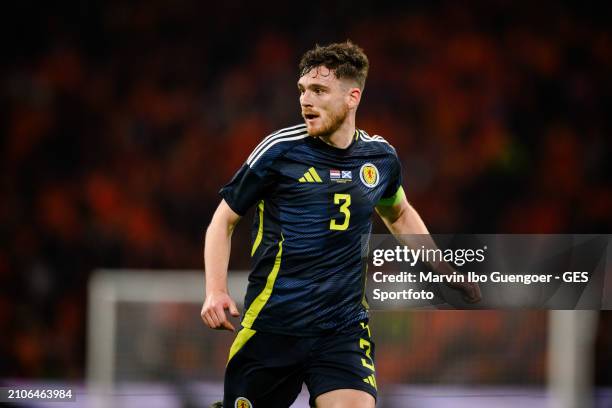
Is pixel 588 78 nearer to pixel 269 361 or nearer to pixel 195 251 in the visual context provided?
pixel 195 251

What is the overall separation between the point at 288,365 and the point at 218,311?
404mm

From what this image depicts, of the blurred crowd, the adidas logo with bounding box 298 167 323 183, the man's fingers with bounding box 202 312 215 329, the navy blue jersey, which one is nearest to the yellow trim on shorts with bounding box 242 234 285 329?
the navy blue jersey

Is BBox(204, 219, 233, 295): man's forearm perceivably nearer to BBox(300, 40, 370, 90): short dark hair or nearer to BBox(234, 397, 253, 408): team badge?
BBox(234, 397, 253, 408): team badge

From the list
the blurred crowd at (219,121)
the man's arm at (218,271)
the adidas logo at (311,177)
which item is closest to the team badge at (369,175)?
the adidas logo at (311,177)

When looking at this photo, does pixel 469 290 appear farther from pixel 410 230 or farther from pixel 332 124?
pixel 332 124

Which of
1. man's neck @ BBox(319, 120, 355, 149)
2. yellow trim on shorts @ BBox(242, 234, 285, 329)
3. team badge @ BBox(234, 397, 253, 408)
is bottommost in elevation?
team badge @ BBox(234, 397, 253, 408)

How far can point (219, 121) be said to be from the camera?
365 inches

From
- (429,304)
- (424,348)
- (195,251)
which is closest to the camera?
(429,304)

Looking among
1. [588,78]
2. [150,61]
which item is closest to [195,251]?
[150,61]

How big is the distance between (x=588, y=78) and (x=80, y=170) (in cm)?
501

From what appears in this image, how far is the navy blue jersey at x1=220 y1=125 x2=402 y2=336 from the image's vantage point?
3508 mm

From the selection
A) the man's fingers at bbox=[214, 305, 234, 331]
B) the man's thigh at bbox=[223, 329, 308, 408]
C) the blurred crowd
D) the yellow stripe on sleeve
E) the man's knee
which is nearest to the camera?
the man's fingers at bbox=[214, 305, 234, 331]

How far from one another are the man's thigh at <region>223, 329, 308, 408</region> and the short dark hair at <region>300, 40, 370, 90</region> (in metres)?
1.00

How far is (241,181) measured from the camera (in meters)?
3.51
